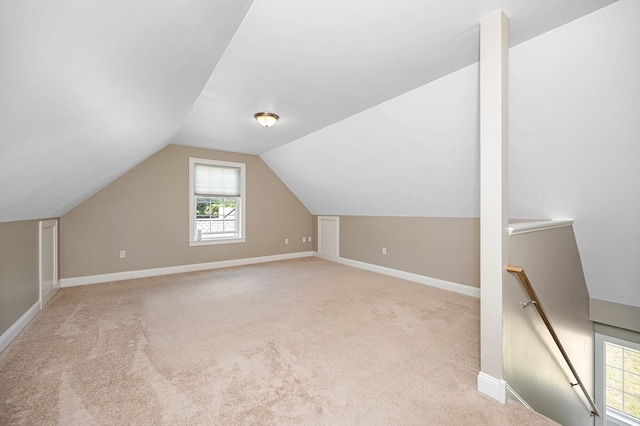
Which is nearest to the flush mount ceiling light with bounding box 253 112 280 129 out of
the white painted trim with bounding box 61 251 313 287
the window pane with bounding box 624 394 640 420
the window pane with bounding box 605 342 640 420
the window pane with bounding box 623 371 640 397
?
the white painted trim with bounding box 61 251 313 287

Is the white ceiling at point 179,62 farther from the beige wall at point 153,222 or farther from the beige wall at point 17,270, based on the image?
the beige wall at point 153,222

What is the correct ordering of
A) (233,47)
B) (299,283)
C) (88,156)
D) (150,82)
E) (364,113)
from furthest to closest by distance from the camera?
(299,283), (364,113), (88,156), (233,47), (150,82)

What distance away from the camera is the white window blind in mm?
5184

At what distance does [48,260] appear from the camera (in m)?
3.41

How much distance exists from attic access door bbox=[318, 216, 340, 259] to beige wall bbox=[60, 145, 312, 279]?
118 centimetres

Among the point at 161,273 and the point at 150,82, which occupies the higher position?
the point at 150,82

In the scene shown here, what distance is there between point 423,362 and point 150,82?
115 inches

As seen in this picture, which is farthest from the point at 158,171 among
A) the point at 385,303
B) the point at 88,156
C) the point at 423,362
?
the point at 423,362

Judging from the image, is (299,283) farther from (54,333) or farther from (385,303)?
(54,333)

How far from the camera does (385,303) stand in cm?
338

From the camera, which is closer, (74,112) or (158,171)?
(74,112)

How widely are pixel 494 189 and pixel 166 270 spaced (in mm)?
5165

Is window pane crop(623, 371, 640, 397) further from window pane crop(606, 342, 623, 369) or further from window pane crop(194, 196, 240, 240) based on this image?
window pane crop(194, 196, 240, 240)

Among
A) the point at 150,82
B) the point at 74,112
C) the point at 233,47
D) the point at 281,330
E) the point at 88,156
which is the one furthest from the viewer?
the point at 281,330
